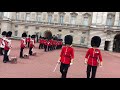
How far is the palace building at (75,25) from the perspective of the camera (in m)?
43.8

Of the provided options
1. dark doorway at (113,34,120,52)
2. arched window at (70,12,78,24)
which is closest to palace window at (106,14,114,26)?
dark doorway at (113,34,120,52)

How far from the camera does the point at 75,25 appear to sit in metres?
47.4

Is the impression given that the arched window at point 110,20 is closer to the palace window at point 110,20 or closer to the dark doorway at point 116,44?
the palace window at point 110,20

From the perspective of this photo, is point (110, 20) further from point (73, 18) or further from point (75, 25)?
point (73, 18)

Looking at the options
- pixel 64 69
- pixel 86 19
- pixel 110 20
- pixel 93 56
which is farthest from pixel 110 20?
pixel 64 69

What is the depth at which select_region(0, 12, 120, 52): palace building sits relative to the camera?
43781mm

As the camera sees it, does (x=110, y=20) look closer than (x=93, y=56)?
No

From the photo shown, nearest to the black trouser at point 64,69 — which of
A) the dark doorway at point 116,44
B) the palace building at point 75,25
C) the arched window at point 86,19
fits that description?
the palace building at point 75,25

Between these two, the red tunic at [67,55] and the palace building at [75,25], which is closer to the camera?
the red tunic at [67,55]

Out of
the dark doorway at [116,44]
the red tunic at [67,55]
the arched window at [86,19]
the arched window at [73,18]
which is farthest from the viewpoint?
the arched window at [73,18]

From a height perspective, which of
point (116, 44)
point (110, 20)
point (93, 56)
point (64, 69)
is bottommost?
point (116, 44)

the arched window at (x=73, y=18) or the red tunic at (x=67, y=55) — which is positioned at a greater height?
the arched window at (x=73, y=18)
